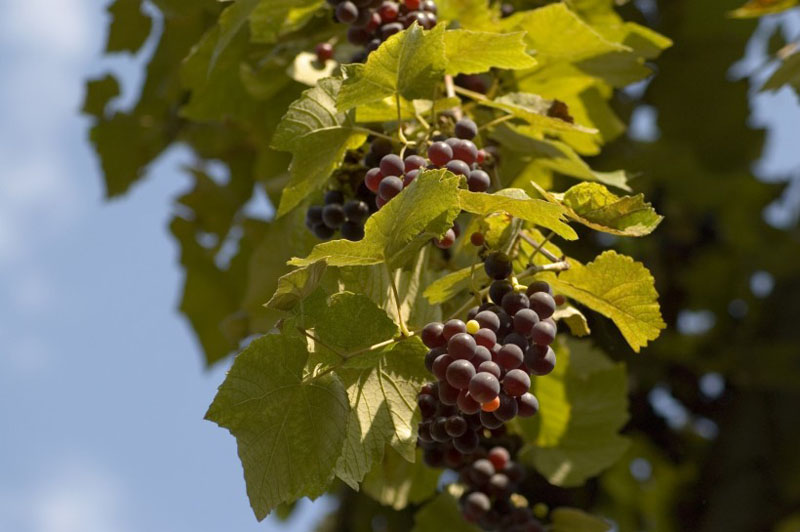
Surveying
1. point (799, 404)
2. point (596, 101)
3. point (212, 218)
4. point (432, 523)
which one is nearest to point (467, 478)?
point (432, 523)

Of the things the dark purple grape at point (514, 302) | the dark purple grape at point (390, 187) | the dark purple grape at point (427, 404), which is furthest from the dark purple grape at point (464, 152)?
the dark purple grape at point (427, 404)

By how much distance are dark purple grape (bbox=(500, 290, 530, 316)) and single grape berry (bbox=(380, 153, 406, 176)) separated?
223mm

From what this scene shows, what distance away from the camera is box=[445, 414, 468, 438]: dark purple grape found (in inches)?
44.4

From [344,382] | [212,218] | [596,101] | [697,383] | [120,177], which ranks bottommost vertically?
[697,383]

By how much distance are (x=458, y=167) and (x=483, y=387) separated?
33 cm

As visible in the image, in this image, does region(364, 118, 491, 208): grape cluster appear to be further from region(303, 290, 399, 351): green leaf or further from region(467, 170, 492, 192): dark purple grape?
region(303, 290, 399, 351): green leaf

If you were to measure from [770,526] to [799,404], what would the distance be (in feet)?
1.87

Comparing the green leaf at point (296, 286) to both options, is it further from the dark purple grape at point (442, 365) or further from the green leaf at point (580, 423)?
the green leaf at point (580, 423)

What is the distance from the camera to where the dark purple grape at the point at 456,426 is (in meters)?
1.13

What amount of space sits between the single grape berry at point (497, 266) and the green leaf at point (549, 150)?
34 cm

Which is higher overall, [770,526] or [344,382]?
[344,382]

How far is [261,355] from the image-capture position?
1.08 m

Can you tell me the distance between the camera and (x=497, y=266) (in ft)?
3.83

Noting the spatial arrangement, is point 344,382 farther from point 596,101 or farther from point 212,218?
point 212,218
